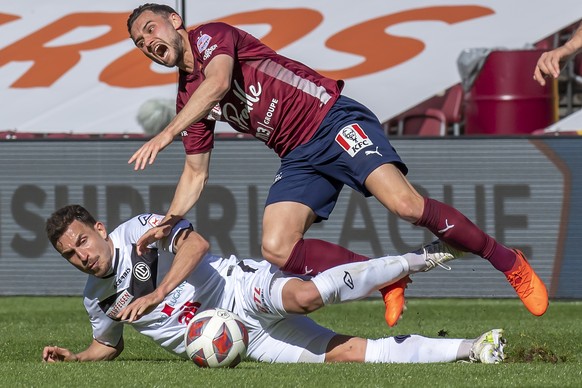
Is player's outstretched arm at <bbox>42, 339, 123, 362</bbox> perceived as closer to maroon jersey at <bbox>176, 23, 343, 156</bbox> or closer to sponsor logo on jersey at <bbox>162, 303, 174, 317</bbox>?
sponsor logo on jersey at <bbox>162, 303, 174, 317</bbox>

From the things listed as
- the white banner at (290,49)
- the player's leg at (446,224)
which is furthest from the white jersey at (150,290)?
the white banner at (290,49)

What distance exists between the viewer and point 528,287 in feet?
22.4

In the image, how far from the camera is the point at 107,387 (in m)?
5.62

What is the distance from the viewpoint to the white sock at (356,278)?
6.42 m

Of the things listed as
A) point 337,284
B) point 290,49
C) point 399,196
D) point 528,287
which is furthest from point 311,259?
point 290,49

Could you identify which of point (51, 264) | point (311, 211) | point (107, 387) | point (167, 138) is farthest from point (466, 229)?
point (51, 264)

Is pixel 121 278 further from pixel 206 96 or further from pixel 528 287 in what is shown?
pixel 528 287

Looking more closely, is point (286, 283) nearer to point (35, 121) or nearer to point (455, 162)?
point (455, 162)

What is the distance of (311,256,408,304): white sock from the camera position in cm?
642

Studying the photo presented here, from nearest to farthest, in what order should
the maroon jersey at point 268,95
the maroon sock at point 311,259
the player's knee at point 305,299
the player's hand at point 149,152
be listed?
the player's hand at point 149,152 < the player's knee at point 305,299 < the maroon sock at point 311,259 < the maroon jersey at point 268,95

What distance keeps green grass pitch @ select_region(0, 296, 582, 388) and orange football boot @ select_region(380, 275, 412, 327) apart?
36 centimetres

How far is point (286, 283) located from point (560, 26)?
1002 cm

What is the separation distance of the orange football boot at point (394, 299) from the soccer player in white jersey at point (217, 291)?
0.12m

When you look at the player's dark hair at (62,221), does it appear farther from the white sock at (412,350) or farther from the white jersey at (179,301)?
the white sock at (412,350)
